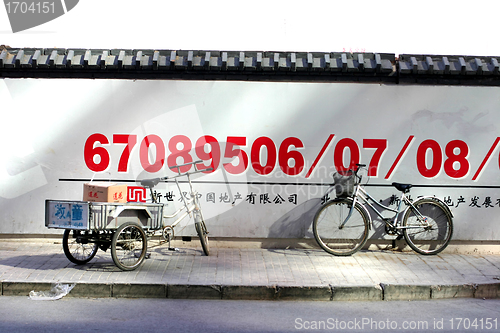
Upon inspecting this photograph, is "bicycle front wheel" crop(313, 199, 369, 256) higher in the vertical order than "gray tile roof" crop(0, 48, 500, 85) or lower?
lower

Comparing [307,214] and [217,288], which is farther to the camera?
[307,214]

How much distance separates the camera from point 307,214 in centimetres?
873

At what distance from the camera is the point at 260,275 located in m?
7.09

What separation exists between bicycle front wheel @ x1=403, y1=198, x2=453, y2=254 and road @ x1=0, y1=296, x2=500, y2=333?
196cm

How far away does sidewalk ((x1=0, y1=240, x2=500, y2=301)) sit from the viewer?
658 cm

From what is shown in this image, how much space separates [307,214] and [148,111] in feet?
10.5

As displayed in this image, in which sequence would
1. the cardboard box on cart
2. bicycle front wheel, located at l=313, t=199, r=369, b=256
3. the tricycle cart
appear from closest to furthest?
the tricycle cart → the cardboard box on cart → bicycle front wheel, located at l=313, t=199, r=369, b=256

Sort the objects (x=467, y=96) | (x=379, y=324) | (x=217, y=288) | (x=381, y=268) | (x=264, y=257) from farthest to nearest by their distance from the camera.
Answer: (x=467, y=96)
(x=264, y=257)
(x=381, y=268)
(x=217, y=288)
(x=379, y=324)

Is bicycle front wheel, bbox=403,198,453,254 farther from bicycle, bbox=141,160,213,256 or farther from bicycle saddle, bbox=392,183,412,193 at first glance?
bicycle, bbox=141,160,213,256

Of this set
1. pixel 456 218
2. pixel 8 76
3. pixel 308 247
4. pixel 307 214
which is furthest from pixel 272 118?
pixel 8 76

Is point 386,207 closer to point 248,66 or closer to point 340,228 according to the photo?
point 340,228

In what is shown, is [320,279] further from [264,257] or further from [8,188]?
[8,188]

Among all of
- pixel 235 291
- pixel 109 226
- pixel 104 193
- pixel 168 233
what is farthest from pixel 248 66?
pixel 235 291

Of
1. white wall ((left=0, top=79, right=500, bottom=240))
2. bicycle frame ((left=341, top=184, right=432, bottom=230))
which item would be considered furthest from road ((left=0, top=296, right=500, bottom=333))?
white wall ((left=0, top=79, right=500, bottom=240))
